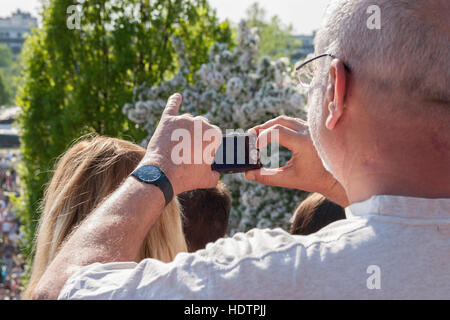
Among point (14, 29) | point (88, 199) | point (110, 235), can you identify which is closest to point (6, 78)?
point (14, 29)

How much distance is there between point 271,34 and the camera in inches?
1271

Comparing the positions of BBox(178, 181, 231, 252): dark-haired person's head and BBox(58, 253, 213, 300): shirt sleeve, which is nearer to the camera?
BBox(58, 253, 213, 300): shirt sleeve

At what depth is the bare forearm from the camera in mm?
1124

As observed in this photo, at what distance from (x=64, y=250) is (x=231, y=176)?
5.51m

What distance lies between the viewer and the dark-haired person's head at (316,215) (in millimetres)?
2568

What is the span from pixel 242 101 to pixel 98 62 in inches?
99.2


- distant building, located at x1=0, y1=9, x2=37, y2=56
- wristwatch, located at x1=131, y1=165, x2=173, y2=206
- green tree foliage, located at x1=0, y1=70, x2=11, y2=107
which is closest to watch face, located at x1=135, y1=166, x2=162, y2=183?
wristwatch, located at x1=131, y1=165, x2=173, y2=206

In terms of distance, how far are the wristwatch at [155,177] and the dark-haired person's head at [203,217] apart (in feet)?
4.81

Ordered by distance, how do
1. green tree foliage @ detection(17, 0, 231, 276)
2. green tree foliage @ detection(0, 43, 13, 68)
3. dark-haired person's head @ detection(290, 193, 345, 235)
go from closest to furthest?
dark-haired person's head @ detection(290, 193, 345, 235) → green tree foliage @ detection(17, 0, 231, 276) → green tree foliage @ detection(0, 43, 13, 68)

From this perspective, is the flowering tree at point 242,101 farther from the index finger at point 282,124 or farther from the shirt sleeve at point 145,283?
the shirt sleeve at point 145,283

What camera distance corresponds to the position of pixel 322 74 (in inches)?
46.8

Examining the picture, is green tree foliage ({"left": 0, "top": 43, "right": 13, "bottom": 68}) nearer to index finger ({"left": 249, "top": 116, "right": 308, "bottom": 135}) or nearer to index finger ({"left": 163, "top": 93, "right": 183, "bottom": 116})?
index finger ({"left": 249, "top": 116, "right": 308, "bottom": 135})

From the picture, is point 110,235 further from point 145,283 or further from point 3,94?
point 3,94

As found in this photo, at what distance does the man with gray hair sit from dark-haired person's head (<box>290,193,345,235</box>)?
4.61ft
